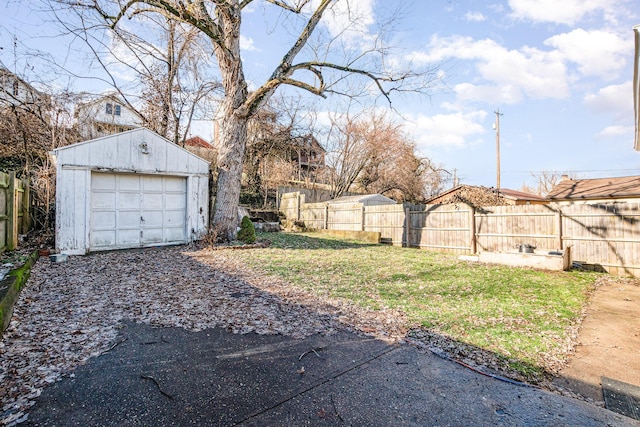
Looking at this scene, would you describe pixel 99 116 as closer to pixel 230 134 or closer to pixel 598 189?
pixel 230 134

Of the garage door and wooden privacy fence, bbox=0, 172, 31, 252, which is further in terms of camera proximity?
the garage door

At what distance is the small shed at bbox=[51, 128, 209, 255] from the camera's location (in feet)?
24.7

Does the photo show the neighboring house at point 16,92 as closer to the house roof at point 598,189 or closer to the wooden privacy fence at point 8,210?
the wooden privacy fence at point 8,210

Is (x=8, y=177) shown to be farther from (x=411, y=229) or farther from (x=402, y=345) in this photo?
(x=411, y=229)

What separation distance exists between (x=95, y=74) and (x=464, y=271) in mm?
14243

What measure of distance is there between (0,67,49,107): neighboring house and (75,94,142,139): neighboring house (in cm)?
147

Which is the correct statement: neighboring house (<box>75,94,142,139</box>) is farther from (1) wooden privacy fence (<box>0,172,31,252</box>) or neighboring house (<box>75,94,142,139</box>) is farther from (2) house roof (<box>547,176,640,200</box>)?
(2) house roof (<box>547,176,640,200</box>)

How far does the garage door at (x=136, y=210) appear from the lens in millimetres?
8133

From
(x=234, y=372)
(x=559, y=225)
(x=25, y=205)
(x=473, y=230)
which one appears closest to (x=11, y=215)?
(x=25, y=205)

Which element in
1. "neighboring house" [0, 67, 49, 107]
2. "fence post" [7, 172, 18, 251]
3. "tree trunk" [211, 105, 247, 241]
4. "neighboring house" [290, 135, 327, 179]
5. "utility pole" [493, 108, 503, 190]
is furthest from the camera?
"utility pole" [493, 108, 503, 190]

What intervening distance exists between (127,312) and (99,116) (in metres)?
13.5

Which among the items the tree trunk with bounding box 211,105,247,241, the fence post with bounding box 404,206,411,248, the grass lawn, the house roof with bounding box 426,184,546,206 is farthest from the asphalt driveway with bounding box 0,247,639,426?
the house roof with bounding box 426,184,546,206

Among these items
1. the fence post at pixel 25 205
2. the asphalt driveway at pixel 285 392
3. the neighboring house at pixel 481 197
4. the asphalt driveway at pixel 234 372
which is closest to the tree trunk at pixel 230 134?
the fence post at pixel 25 205

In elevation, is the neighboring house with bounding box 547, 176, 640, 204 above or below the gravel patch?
above
